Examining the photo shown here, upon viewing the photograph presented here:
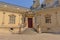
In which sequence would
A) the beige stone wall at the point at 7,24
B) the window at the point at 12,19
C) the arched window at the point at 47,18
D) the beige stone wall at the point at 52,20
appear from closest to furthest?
the beige stone wall at the point at 52,20
the beige stone wall at the point at 7,24
the arched window at the point at 47,18
the window at the point at 12,19

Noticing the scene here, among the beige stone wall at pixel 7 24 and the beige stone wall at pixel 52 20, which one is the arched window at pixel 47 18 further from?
the beige stone wall at pixel 7 24

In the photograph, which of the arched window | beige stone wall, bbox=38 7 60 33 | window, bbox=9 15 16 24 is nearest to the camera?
beige stone wall, bbox=38 7 60 33

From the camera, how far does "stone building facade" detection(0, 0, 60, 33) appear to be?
22.8 m

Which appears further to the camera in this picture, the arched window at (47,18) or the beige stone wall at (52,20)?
the arched window at (47,18)

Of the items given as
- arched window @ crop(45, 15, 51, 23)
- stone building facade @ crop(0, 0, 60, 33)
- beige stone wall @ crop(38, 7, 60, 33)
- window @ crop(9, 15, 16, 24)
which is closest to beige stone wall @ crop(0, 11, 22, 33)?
stone building facade @ crop(0, 0, 60, 33)

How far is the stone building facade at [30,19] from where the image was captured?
22.8 metres

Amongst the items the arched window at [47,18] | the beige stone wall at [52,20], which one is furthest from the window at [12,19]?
the arched window at [47,18]

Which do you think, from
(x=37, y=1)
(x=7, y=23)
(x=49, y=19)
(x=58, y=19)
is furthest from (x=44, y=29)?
(x=37, y=1)

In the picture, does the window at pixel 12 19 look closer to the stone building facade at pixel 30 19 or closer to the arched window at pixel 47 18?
the stone building facade at pixel 30 19

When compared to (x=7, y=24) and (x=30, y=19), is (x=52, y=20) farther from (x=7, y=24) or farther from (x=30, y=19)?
(x=7, y=24)

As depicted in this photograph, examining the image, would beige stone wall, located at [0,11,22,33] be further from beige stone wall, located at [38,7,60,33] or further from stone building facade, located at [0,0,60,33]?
beige stone wall, located at [38,7,60,33]

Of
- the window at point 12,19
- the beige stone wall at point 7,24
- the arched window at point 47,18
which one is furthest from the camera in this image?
the window at point 12,19

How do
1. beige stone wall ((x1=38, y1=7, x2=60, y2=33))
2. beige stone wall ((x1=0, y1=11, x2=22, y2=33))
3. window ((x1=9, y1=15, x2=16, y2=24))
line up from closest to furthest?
beige stone wall ((x1=38, y1=7, x2=60, y2=33)) < beige stone wall ((x1=0, y1=11, x2=22, y2=33)) < window ((x1=9, y1=15, x2=16, y2=24))

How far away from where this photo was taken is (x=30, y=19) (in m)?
27.7
